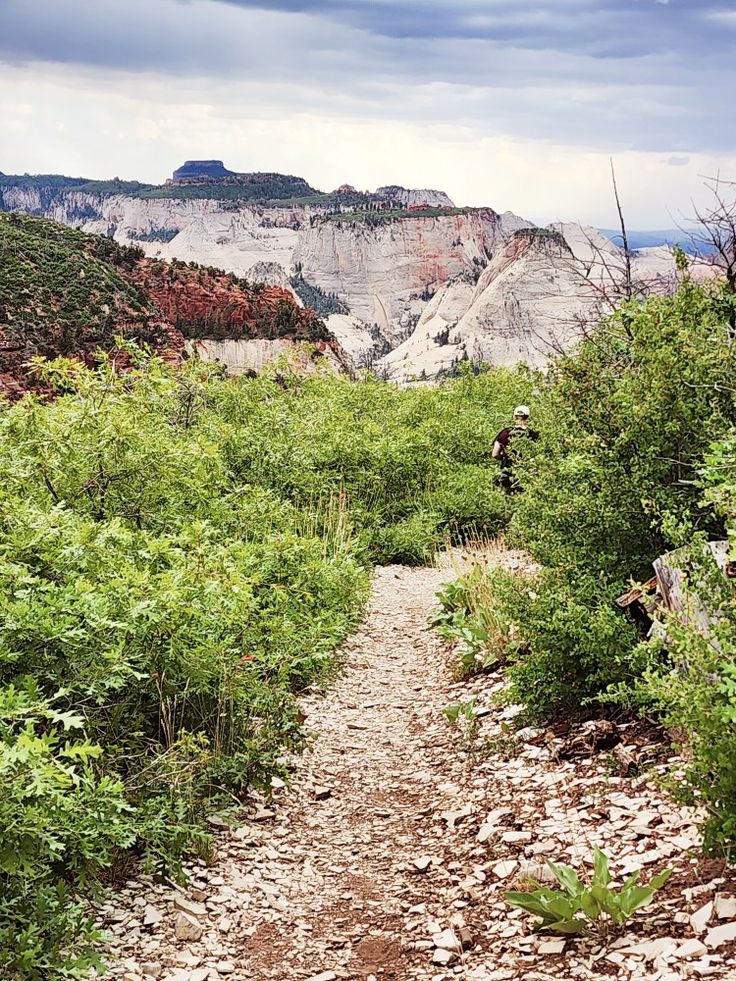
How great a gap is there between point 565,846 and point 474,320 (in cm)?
9935

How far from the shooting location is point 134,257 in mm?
54094

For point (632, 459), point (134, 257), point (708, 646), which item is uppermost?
point (134, 257)

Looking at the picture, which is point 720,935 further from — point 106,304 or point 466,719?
point 106,304

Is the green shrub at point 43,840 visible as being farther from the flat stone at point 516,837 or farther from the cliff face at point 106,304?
the cliff face at point 106,304

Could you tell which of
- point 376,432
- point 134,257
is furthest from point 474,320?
point 376,432

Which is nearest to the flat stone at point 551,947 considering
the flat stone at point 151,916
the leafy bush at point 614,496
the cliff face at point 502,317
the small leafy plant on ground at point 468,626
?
the flat stone at point 151,916

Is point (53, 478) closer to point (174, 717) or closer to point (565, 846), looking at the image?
point (174, 717)

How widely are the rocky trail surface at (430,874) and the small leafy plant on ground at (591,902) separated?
0.18 ft

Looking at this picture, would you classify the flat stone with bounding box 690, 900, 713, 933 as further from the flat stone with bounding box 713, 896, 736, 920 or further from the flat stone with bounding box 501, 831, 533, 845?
the flat stone with bounding box 501, 831, 533, 845

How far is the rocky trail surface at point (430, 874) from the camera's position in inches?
127

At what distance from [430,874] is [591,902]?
1115 millimetres

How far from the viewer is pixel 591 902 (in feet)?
10.6

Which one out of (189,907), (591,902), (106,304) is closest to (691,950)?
(591,902)

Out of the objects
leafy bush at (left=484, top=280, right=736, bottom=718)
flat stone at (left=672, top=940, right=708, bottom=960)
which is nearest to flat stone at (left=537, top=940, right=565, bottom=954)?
flat stone at (left=672, top=940, right=708, bottom=960)
